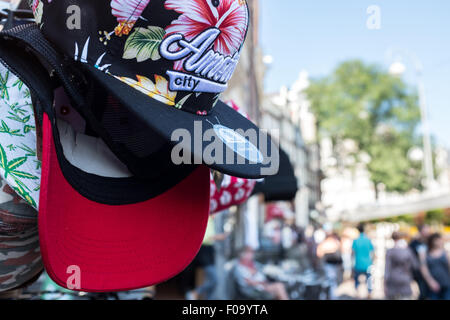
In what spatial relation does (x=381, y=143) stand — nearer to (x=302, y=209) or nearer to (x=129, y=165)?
(x=302, y=209)

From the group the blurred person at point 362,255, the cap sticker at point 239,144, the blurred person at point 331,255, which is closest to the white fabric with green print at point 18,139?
the cap sticker at point 239,144

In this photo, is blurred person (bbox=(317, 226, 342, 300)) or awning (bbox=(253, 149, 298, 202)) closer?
awning (bbox=(253, 149, 298, 202))

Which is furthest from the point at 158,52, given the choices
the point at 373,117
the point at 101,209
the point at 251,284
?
the point at 373,117

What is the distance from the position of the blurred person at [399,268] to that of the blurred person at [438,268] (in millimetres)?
640

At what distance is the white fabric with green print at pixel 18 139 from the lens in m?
0.93

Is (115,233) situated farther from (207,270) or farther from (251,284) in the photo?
(207,270)

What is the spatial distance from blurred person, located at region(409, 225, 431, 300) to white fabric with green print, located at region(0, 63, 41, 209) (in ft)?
20.6

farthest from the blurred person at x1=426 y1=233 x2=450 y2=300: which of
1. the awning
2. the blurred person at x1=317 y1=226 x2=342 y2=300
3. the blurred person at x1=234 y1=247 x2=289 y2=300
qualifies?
the awning

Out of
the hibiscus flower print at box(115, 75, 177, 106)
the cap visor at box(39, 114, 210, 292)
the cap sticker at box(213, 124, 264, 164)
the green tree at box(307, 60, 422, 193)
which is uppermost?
the green tree at box(307, 60, 422, 193)

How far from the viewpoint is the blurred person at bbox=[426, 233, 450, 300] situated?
5.96m

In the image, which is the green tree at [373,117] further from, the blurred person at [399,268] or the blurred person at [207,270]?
the blurred person at [207,270]

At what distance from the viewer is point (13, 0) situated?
1242 millimetres

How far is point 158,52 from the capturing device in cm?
92

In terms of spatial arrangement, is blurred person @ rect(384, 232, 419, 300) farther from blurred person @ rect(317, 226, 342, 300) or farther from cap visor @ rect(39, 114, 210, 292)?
cap visor @ rect(39, 114, 210, 292)
